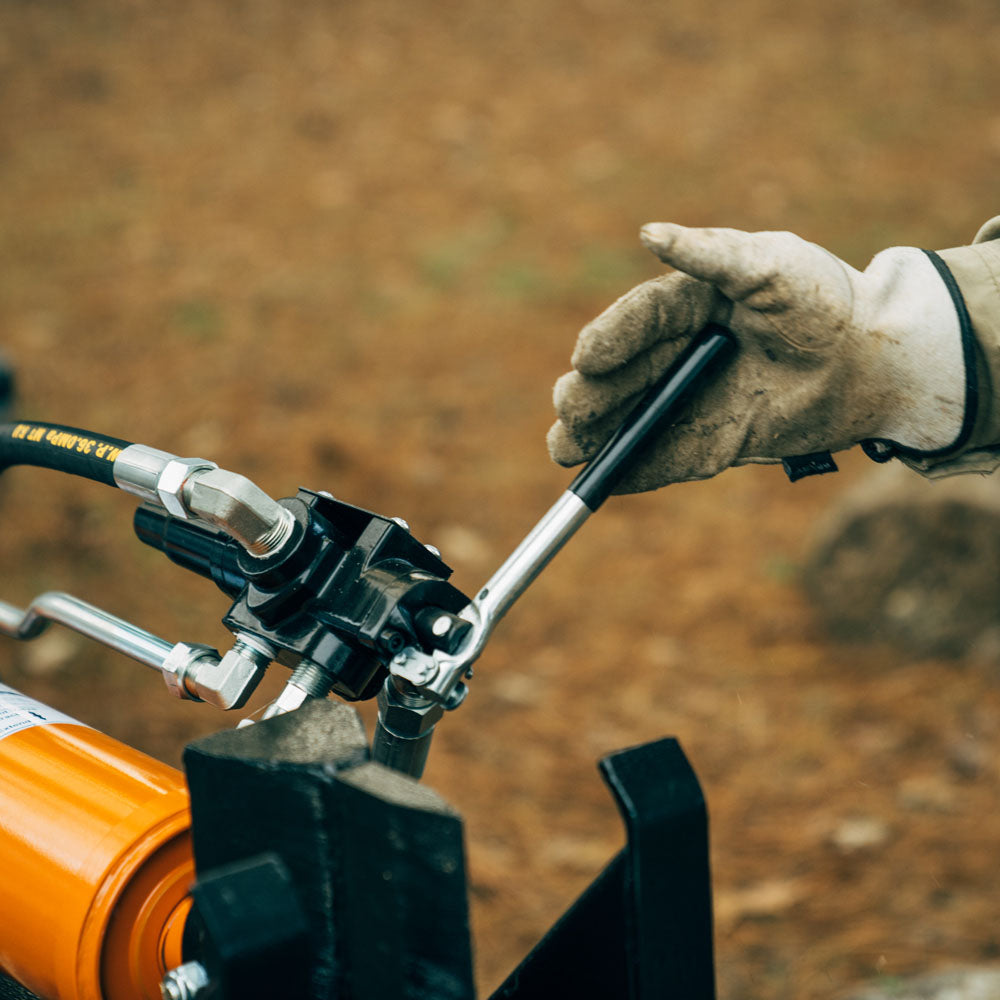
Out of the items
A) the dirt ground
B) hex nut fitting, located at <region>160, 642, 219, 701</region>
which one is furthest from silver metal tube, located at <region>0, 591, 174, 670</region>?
the dirt ground

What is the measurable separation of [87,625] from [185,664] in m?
0.23

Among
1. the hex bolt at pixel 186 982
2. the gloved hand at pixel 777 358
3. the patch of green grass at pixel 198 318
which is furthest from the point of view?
the patch of green grass at pixel 198 318

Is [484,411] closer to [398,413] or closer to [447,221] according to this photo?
[398,413]

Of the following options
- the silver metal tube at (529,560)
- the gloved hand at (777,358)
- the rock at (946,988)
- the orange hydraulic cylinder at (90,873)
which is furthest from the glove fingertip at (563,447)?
the rock at (946,988)

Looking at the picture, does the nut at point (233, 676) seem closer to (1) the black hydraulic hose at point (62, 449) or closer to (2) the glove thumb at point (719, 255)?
(1) the black hydraulic hose at point (62, 449)

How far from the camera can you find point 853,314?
1.14 metres

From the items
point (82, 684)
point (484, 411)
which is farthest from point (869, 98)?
point (82, 684)

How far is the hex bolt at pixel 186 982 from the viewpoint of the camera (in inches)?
33.9

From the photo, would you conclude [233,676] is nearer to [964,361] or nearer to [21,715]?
[21,715]

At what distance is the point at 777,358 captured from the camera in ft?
3.84

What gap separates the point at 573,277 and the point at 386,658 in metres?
4.09

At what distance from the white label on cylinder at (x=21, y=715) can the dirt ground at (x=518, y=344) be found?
1.58 meters

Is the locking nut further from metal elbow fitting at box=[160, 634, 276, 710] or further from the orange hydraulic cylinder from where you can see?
the orange hydraulic cylinder

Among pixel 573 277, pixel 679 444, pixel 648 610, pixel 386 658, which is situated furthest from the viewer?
pixel 573 277
